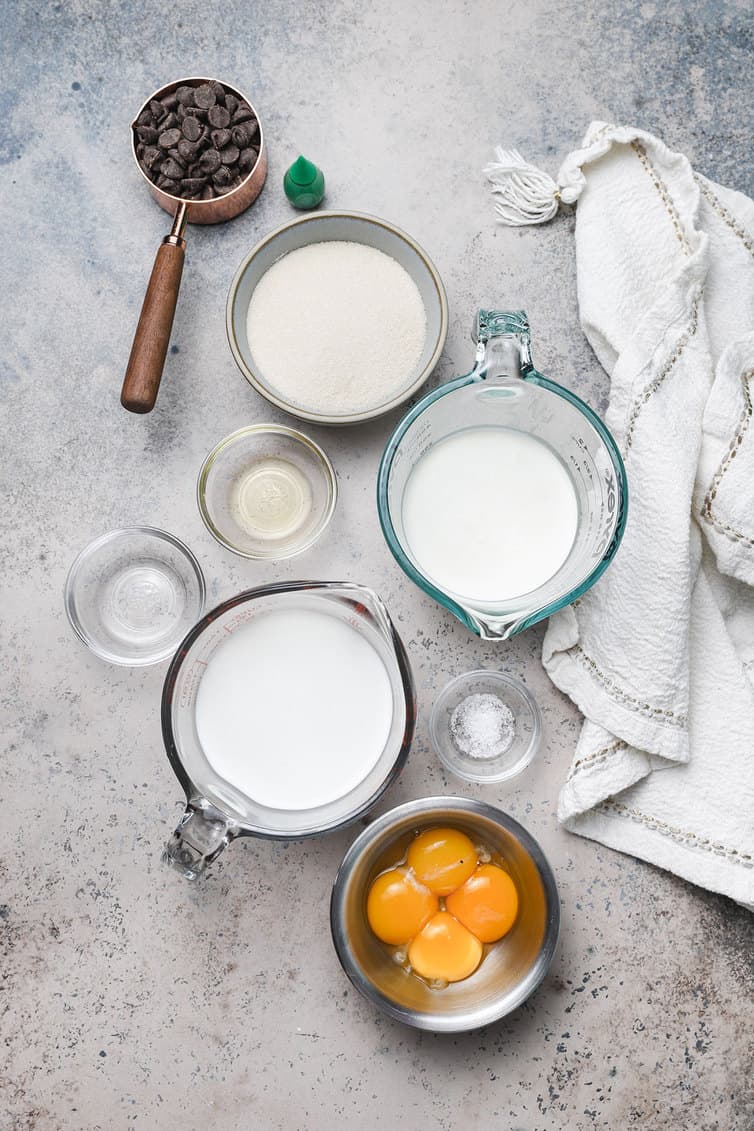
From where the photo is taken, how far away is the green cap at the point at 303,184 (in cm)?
137

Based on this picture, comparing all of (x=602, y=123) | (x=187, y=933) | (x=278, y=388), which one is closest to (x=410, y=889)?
(x=187, y=933)

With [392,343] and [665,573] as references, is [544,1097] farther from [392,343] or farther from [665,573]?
[392,343]

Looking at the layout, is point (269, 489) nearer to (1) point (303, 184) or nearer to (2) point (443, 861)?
(1) point (303, 184)

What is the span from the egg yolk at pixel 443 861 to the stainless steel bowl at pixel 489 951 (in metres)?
0.02

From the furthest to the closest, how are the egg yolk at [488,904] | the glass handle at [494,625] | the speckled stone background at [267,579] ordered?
1. the speckled stone background at [267,579]
2. the egg yolk at [488,904]
3. the glass handle at [494,625]

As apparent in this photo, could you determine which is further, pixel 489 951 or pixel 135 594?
pixel 135 594

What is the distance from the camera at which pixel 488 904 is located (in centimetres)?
126

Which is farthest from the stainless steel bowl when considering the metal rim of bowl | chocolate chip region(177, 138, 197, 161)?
chocolate chip region(177, 138, 197, 161)

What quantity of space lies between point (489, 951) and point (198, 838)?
490mm

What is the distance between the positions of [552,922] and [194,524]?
2.73 feet

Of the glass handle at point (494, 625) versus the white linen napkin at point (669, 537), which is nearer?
the glass handle at point (494, 625)

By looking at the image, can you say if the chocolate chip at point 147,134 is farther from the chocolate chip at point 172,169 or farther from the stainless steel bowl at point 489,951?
the stainless steel bowl at point 489,951

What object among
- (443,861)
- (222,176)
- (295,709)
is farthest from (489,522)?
(222,176)

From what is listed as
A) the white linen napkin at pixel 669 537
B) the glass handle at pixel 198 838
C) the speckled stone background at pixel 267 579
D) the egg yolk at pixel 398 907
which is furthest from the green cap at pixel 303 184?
the egg yolk at pixel 398 907
